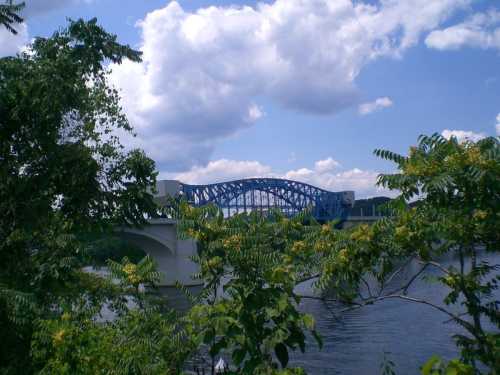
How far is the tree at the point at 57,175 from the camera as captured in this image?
5.89 metres

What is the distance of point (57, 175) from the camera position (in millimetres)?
7465

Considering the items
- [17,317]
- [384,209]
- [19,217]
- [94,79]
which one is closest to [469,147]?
[384,209]

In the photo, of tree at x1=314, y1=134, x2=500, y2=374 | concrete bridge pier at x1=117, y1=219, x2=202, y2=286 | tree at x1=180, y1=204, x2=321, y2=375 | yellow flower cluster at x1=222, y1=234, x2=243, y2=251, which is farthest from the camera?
→ concrete bridge pier at x1=117, y1=219, x2=202, y2=286

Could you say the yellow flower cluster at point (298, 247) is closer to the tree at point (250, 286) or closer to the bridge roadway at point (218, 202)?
the tree at point (250, 286)

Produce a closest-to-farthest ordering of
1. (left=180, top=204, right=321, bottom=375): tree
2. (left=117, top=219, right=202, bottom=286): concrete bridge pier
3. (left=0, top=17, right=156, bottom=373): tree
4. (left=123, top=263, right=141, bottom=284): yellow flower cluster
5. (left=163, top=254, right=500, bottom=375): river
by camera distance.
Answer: (left=180, top=204, right=321, bottom=375): tree → (left=123, top=263, right=141, bottom=284): yellow flower cluster → (left=0, top=17, right=156, bottom=373): tree → (left=163, top=254, right=500, bottom=375): river → (left=117, top=219, right=202, bottom=286): concrete bridge pier

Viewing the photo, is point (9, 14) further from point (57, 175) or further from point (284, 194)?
point (284, 194)

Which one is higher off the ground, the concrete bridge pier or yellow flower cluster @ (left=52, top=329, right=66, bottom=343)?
yellow flower cluster @ (left=52, top=329, right=66, bottom=343)

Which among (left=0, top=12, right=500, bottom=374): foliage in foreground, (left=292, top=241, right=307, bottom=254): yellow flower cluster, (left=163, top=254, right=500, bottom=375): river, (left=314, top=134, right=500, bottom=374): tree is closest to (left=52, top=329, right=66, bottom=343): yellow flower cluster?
(left=0, top=12, right=500, bottom=374): foliage in foreground

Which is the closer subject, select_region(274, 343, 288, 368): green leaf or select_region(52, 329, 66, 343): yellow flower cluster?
select_region(274, 343, 288, 368): green leaf

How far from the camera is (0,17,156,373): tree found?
19.3 ft

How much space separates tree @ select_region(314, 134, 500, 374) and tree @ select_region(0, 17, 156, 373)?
3.10 meters

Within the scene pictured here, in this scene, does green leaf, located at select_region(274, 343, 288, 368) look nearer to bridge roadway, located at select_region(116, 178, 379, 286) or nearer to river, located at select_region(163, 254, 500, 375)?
river, located at select_region(163, 254, 500, 375)

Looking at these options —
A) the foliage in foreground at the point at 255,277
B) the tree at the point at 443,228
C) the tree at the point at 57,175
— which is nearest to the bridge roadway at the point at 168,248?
the tree at the point at 57,175

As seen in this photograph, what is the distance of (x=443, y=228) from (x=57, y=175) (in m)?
5.42
